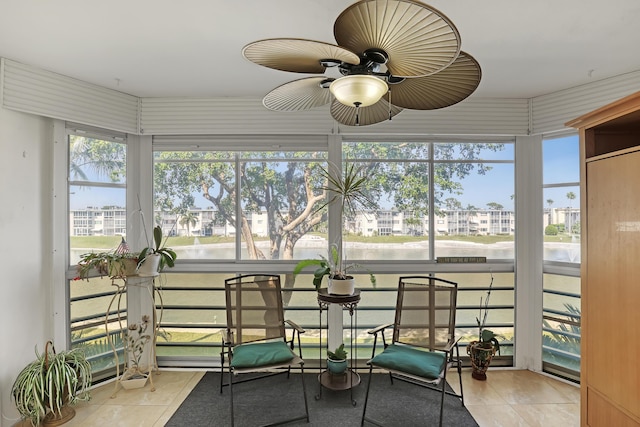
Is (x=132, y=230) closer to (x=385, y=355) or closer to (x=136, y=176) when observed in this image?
(x=136, y=176)

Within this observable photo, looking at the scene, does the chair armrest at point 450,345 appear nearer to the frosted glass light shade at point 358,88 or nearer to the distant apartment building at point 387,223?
the distant apartment building at point 387,223

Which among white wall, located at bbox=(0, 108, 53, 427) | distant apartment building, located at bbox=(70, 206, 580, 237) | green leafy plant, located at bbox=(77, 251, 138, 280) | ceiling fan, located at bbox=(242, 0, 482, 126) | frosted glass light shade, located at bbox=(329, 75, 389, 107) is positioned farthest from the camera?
distant apartment building, located at bbox=(70, 206, 580, 237)

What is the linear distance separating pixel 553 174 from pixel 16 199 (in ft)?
15.8

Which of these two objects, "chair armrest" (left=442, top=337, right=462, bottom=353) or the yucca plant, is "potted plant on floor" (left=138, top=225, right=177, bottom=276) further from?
"chair armrest" (left=442, top=337, right=462, bottom=353)

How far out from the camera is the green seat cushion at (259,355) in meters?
2.49

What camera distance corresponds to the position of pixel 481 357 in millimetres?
3107

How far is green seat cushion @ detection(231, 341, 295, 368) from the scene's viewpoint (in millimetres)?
2494

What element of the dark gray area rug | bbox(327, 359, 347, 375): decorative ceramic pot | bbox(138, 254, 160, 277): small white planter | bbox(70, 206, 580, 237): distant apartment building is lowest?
the dark gray area rug

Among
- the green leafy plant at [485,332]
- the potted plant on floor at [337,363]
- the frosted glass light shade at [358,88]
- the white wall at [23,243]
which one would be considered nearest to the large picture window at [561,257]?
the green leafy plant at [485,332]

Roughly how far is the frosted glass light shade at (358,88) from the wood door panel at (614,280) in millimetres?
1499

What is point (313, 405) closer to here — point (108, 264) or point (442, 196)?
point (108, 264)

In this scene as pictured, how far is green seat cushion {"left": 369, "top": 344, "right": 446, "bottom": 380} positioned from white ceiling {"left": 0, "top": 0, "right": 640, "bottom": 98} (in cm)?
232

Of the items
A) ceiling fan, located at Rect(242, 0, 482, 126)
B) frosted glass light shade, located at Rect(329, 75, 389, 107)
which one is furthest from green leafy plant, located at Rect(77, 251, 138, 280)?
frosted glass light shade, located at Rect(329, 75, 389, 107)

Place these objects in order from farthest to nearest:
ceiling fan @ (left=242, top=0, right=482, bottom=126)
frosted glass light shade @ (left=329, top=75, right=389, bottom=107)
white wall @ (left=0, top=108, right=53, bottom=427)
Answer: white wall @ (left=0, top=108, right=53, bottom=427) → frosted glass light shade @ (left=329, top=75, right=389, bottom=107) → ceiling fan @ (left=242, top=0, right=482, bottom=126)
